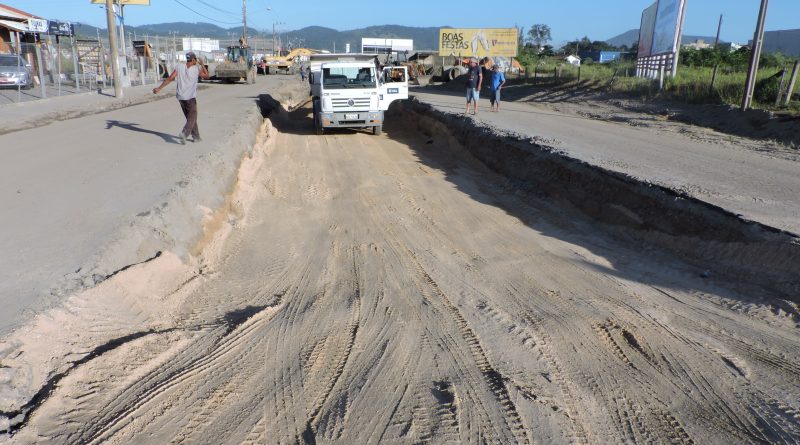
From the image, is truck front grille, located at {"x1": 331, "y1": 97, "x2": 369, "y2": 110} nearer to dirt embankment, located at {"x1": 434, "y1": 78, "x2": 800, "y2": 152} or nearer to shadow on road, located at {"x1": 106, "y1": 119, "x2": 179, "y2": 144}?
shadow on road, located at {"x1": 106, "y1": 119, "x2": 179, "y2": 144}

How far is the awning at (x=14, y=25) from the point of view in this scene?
101 feet

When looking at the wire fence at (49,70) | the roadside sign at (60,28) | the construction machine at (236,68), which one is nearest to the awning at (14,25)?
the roadside sign at (60,28)

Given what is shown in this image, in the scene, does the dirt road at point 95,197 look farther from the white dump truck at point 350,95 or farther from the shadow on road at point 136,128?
the white dump truck at point 350,95

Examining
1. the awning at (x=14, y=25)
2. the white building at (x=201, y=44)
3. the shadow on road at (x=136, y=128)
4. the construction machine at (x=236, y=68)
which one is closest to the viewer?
the shadow on road at (x=136, y=128)

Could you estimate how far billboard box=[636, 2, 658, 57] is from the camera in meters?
28.8

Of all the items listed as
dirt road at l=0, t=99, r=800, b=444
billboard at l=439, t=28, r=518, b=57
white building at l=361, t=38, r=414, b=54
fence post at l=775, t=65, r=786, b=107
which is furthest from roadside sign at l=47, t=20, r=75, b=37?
fence post at l=775, t=65, r=786, b=107

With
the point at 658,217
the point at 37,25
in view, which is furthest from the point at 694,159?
the point at 37,25

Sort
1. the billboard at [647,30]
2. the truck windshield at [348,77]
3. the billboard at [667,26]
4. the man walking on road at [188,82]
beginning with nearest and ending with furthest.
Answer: the man walking on road at [188,82] < the truck windshield at [348,77] < the billboard at [667,26] < the billboard at [647,30]

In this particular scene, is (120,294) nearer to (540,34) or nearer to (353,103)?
(353,103)

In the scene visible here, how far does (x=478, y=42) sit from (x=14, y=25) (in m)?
38.0

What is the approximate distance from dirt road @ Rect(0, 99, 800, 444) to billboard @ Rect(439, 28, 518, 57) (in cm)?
5063

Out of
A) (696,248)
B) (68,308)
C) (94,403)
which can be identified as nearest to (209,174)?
(68,308)

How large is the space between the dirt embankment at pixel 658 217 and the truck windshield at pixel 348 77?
5998 millimetres

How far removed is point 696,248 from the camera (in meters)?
7.16
